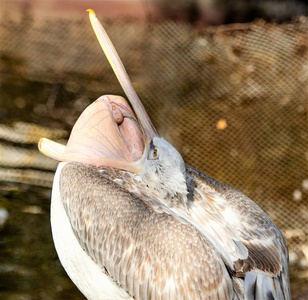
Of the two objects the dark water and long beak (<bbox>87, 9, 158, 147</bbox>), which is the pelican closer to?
long beak (<bbox>87, 9, 158, 147</bbox>)

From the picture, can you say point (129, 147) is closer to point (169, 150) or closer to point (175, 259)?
point (169, 150)

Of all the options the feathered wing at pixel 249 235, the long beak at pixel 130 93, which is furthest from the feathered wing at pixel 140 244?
the long beak at pixel 130 93

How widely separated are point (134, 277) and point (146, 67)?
3119 mm

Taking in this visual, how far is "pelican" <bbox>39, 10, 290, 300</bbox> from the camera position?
7.36 feet

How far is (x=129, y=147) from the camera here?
2.75 metres

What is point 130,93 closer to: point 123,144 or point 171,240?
point 123,144

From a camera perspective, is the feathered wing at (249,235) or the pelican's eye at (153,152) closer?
the feathered wing at (249,235)

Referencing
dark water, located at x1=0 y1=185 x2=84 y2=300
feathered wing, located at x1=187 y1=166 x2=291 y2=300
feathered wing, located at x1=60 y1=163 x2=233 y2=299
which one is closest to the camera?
feathered wing, located at x1=60 y1=163 x2=233 y2=299

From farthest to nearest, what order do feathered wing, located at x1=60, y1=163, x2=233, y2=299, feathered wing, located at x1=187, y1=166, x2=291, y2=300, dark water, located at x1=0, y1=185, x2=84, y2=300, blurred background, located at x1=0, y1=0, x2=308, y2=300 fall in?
1. blurred background, located at x1=0, y1=0, x2=308, y2=300
2. dark water, located at x1=0, y1=185, x2=84, y2=300
3. feathered wing, located at x1=187, y1=166, x2=291, y2=300
4. feathered wing, located at x1=60, y1=163, x2=233, y2=299

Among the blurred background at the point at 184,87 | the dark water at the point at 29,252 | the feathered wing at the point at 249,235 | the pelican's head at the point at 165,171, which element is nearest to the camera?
the feathered wing at the point at 249,235

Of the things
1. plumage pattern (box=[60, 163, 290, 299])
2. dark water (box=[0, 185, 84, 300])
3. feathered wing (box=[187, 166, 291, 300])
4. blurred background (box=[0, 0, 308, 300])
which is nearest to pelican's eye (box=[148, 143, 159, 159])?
plumage pattern (box=[60, 163, 290, 299])

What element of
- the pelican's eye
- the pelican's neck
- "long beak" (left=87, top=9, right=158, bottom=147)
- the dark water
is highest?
"long beak" (left=87, top=9, right=158, bottom=147)

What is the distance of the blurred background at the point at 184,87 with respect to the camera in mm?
4598

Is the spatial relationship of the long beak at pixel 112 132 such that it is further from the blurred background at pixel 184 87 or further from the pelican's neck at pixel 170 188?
the blurred background at pixel 184 87
